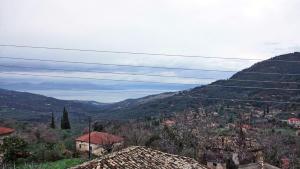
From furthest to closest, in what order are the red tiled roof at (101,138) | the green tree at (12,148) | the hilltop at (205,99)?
1. the hilltop at (205,99)
2. the red tiled roof at (101,138)
3. the green tree at (12,148)

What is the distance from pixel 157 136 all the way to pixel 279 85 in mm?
63066

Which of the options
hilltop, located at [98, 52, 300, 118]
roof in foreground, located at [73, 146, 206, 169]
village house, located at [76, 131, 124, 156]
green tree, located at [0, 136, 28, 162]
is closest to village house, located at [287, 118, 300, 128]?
hilltop, located at [98, 52, 300, 118]

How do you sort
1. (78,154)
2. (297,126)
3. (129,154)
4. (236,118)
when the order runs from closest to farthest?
(129,154)
(78,154)
(297,126)
(236,118)

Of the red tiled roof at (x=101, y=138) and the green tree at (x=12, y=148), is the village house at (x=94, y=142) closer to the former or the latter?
the red tiled roof at (x=101, y=138)

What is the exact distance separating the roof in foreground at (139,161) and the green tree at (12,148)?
25476 mm

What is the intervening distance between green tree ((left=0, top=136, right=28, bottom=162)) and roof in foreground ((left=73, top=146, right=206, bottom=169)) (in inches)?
1003

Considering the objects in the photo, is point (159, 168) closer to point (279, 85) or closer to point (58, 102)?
point (279, 85)

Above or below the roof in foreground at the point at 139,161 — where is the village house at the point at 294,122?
below

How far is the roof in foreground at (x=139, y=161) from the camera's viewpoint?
1900cm

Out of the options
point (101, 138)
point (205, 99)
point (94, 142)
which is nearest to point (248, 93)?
point (205, 99)

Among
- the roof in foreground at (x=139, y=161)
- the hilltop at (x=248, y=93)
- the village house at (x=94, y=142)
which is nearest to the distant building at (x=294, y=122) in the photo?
the hilltop at (x=248, y=93)

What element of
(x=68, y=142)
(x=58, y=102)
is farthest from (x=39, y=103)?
(x=68, y=142)

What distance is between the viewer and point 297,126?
96.4 meters

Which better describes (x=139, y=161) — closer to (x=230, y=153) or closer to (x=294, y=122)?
(x=230, y=153)
